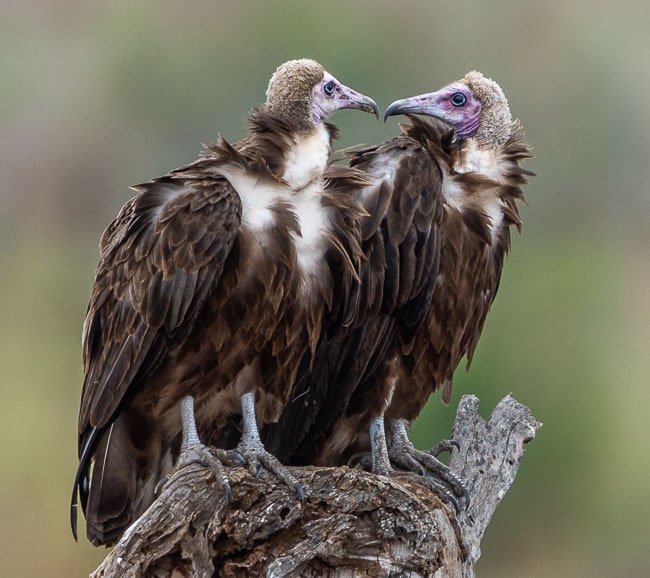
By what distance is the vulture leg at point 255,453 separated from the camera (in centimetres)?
362

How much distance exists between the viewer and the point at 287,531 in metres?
3.48

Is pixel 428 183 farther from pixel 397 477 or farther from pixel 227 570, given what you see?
pixel 227 570

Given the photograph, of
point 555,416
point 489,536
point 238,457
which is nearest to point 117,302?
point 238,457

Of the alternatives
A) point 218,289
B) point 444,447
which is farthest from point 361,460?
point 218,289

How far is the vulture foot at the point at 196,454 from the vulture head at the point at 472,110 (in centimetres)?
133

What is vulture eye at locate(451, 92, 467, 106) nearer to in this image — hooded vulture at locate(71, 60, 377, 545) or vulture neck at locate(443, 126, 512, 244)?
vulture neck at locate(443, 126, 512, 244)

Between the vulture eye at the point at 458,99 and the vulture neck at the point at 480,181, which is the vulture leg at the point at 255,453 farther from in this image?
the vulture eye at the point at 458,99

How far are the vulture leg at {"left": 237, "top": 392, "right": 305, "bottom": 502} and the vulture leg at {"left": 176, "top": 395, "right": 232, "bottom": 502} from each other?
9 centimetres

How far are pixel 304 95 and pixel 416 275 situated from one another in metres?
0.74

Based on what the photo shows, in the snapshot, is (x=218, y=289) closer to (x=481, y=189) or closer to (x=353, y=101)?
(x=353, y=101)

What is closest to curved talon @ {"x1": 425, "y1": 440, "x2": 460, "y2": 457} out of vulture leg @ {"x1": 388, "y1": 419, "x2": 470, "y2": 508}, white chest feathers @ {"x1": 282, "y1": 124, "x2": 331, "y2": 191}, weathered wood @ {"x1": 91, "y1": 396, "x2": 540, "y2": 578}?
vulture leg @ {"x1": 388, "y1": 419, "x2": 470, "y2": 508}

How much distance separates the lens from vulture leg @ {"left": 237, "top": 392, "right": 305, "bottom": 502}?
11.9 feet

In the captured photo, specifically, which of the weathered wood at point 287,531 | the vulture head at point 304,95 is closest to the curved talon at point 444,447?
the weathered wood at point 287,531

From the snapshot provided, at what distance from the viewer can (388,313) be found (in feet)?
13.9
